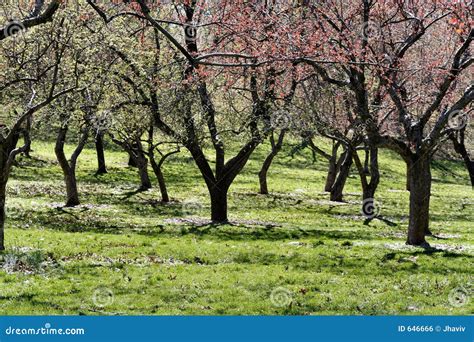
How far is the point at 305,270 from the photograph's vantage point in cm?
1920

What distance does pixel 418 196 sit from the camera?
79.5 feet

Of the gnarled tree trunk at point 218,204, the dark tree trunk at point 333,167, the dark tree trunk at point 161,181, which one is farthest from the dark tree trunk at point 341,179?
the gnarled tree trunk at point 218,204

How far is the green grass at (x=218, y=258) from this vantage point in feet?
48.6

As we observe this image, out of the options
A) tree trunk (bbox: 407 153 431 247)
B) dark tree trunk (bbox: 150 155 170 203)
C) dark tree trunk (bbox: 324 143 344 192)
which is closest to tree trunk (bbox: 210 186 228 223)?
dark tree trunk (bbox: 150 155 170 203)

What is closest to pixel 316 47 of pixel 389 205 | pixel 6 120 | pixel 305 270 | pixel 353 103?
pixel 305 270

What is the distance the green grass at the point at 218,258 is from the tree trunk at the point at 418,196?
83cm

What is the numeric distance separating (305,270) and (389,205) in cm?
2588

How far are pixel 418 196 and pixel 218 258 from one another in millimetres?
8708

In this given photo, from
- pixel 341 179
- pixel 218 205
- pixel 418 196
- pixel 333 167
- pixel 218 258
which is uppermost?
pixel 418 196

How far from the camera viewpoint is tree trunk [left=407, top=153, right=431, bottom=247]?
78.3ft

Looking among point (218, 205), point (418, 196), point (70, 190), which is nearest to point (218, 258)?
point (418, 196)

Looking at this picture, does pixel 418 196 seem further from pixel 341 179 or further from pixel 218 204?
pixel 341 179

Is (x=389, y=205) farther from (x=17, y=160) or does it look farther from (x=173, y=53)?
(x=17, y=160)

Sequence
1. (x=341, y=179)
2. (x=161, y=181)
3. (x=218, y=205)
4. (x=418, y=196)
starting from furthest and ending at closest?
(x=341, y=179) → (x=161, y=181) → (x=218, y=205) → (x=418, y=196)
